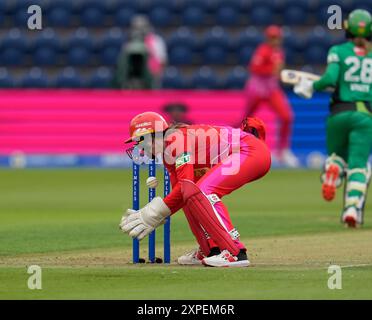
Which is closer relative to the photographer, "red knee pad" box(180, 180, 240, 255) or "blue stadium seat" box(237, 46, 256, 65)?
"red knee pad" box(180, 180, 240, 255)

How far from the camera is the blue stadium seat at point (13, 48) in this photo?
90.5 feet

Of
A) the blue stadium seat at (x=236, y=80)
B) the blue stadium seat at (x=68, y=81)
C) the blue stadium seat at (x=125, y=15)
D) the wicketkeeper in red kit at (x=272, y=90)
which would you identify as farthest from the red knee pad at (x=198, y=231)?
the blue stadium seat at (x=125, y=15)

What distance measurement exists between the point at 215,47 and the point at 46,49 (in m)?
3.59

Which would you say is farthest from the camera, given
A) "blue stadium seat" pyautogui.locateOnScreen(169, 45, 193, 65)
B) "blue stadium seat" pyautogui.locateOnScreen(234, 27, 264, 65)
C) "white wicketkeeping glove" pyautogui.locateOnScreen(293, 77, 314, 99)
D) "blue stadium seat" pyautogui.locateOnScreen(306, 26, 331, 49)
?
"blue stadium seat" pyautogui.locateOnScreen(169, 45, 193, 65)


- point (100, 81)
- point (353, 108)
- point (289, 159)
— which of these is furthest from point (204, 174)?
point (100, 81)

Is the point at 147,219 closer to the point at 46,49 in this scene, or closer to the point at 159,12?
the point at 46,49

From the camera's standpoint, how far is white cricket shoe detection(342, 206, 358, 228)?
14641 mm

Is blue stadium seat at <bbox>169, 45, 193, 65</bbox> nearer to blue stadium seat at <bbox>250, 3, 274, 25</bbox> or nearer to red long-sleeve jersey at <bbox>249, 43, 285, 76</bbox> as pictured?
blue stadium seat at <bbox>250, 3, 274, 25</bbox>

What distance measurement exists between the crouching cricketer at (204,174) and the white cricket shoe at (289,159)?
45.4 feet

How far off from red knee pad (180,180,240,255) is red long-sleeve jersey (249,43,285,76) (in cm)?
1440

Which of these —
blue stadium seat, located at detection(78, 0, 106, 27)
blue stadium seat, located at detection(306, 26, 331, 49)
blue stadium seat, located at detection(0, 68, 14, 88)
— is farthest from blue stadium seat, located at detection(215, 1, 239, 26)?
blue stadium seat, located at detection(0, 68, 14, 88)

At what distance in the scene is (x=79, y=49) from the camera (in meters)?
27.6
